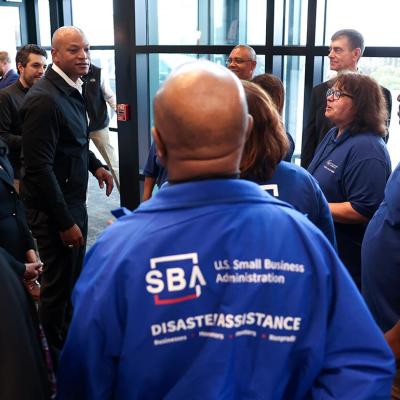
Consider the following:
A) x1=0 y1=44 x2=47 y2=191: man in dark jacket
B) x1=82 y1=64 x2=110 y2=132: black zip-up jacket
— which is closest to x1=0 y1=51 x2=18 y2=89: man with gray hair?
x1=82 y1=64 x2=110 y2=132: black zip-up jacket

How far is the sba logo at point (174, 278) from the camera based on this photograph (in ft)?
2.85

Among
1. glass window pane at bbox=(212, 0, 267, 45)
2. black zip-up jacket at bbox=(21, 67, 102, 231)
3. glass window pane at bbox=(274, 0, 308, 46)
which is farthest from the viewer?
glass window pane at bbox=(212, 0, 267, 45)

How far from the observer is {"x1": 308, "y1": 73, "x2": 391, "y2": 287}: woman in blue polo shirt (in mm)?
2256

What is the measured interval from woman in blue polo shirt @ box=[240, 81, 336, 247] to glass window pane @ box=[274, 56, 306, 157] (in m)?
2.69

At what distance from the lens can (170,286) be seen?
2.85 ft

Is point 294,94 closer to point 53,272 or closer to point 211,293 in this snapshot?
point 53,272

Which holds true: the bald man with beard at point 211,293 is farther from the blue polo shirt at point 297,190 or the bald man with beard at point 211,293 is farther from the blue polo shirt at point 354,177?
the blue polo shirt at point 354,177

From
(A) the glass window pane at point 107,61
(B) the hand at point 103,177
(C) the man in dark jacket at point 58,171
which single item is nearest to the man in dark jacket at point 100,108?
(A) the glass window pane at point 107,61

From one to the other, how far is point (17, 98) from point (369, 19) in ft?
8.46

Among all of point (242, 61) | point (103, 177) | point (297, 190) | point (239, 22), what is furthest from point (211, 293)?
point (239, 22)

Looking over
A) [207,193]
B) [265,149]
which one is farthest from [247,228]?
[265,149]

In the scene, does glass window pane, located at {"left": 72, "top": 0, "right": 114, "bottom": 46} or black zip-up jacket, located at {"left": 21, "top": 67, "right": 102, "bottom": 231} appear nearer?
black zip-up jacket, located at {"left": 21, "top": 67, "right": 102, "bottom": 231}

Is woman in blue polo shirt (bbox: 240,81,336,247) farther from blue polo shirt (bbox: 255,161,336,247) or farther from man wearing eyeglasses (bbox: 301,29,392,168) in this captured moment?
man wearing eyeglasses (bbox: 301,29,392,168)

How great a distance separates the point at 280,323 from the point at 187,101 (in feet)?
1.32
